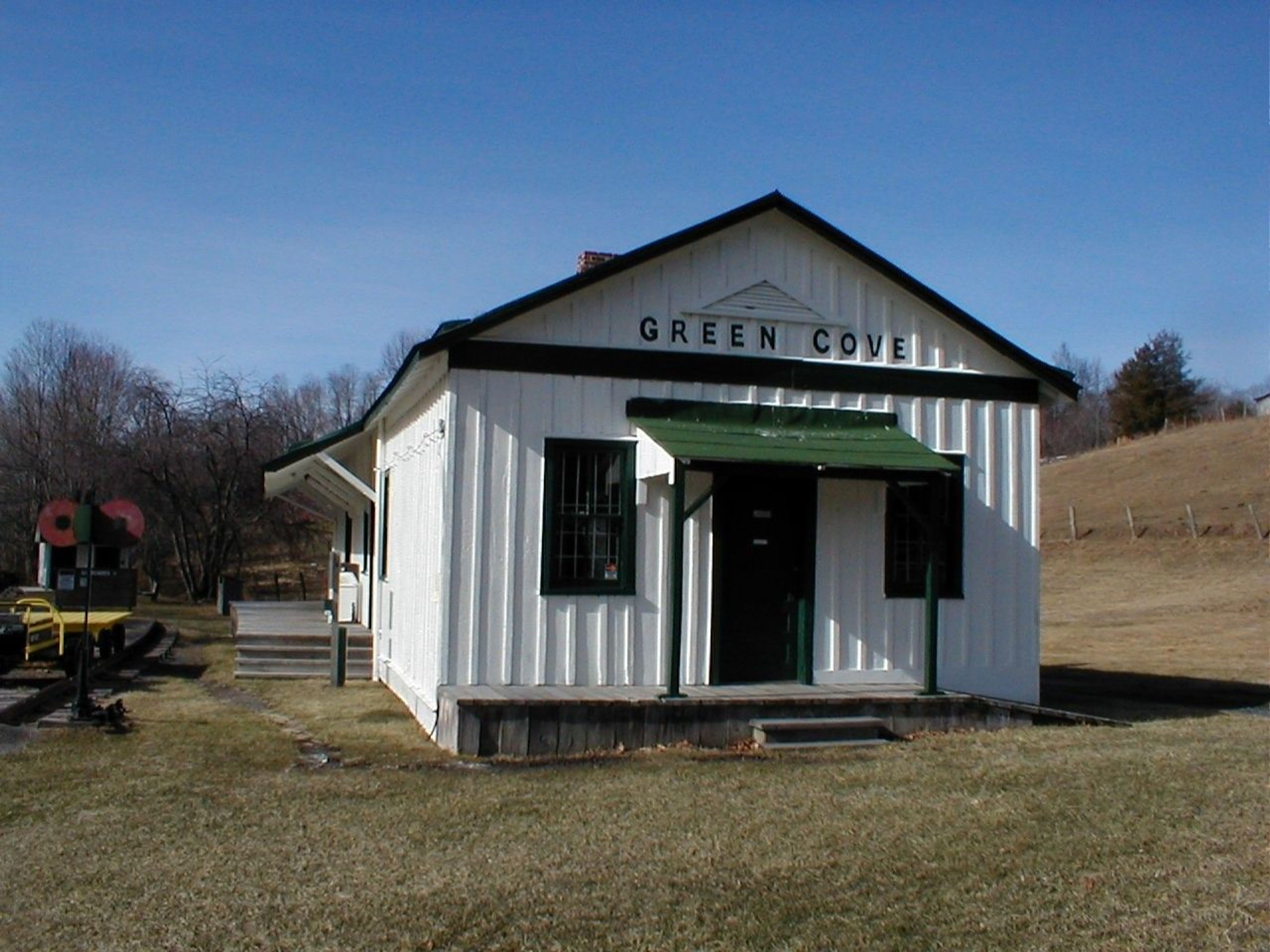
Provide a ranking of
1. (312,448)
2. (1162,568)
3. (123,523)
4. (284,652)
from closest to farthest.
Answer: (123,523), (284,652), (312,448), (1162,568)

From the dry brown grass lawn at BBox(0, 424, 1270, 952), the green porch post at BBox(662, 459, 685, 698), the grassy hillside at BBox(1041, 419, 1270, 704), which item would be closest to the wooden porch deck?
the green porch post at BBox(662, 459, 685, 698)

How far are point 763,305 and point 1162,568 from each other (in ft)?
110

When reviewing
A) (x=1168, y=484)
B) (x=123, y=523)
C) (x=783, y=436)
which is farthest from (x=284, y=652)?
(x=1168, y=484)

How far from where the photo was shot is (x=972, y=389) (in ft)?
44.8

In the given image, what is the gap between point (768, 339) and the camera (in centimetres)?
1301

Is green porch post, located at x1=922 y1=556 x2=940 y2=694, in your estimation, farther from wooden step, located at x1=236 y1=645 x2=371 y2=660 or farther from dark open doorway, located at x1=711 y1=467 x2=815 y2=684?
wooden step, located at x1=236 y1=645 x2=371 y2=660

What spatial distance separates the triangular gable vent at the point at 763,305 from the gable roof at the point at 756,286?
0.11 m

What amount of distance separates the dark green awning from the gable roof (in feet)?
4.13

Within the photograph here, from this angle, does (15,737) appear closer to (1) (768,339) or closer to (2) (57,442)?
(1) (768,339)

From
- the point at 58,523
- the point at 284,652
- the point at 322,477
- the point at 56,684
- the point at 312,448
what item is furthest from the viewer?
the point at 322,477

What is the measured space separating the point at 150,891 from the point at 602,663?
593 cm

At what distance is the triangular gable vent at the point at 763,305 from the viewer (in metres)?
12.9

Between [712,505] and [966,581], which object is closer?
[712,505]

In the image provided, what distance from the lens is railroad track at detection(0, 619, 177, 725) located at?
12812 mm
